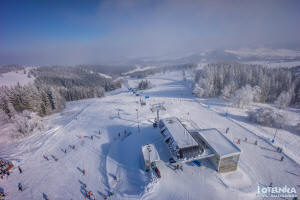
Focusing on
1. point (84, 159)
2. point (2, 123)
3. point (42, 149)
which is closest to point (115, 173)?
point (84, 159)

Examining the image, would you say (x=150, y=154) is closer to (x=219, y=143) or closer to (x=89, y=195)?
(x=89, y=195)

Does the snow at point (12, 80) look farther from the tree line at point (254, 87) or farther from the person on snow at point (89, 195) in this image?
the tree line at point (254, 87)

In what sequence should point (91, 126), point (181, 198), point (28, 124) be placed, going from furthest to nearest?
point (91, 126), point (28, 124), point (181, 198)

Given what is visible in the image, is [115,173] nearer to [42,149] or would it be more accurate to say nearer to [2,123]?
[42,149]

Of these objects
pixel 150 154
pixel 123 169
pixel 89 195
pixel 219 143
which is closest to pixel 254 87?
pixel 219 143

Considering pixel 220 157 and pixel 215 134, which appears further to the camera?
pixel 215 134

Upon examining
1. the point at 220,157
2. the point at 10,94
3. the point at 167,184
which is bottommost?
the point at 167,184

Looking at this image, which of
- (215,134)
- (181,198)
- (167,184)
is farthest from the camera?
(215,134)

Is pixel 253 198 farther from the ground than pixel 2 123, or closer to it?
closer to it
